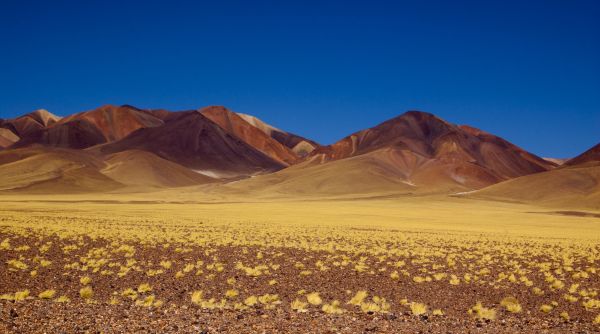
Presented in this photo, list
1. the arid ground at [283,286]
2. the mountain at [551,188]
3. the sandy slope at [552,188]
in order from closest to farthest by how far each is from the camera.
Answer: the arid ground at [283,286] < the mountain at [551,188] < the sandy slope at [552,188]

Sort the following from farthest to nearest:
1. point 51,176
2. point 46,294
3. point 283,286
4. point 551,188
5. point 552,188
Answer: point 51,176 → point 551,188 → point 552,188 → point 283,286 → point 46,294

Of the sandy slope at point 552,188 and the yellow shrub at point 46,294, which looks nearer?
the yellow shrub at point 46,294

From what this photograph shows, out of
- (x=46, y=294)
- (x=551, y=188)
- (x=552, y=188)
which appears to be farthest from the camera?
(x=551, y=188)

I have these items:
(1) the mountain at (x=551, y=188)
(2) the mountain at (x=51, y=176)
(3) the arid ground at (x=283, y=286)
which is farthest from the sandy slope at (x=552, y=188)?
(3) the arid ground at (x=283, y=286)

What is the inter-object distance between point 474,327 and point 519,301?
4.83 metres

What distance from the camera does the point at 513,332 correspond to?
1173 cm

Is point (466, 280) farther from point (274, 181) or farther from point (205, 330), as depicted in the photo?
point (274, 181)

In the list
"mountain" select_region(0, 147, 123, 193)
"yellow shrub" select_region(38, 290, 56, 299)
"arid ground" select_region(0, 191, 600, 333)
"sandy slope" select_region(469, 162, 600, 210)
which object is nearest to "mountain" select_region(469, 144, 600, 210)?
"sandy slope" select_region(469, 162, 600, 210)

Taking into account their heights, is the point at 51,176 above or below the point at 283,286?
above

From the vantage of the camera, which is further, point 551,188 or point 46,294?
point 551,188

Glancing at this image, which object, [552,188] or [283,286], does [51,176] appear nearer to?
[552,188]

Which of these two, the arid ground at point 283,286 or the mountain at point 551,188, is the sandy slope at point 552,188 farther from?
the arid ground at point 283,286

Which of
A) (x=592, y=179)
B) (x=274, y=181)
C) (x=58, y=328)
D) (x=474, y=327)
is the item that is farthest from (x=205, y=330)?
(x=274, y=181)

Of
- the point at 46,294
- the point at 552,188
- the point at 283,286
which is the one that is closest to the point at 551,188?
the point at 552,188
